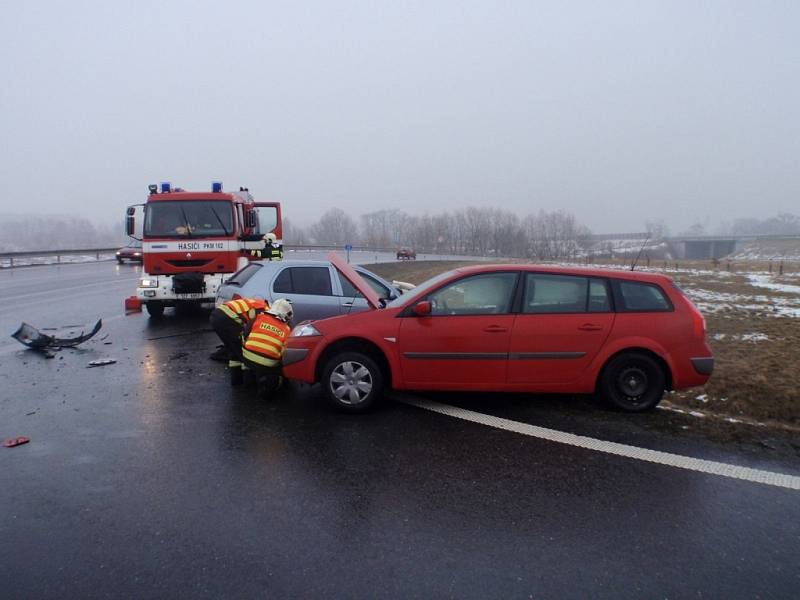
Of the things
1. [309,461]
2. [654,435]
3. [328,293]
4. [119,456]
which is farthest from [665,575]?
[328,293]

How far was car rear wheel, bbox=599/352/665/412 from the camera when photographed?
545 centimetres

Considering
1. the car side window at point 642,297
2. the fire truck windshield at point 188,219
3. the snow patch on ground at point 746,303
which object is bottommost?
the snow patch on ground at point 746,303

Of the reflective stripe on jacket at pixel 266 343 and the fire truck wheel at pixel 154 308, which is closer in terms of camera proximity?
the reflective stripe on jacket at pixel 266 343

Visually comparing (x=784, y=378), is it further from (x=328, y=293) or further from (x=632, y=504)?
(x=328, y=293)

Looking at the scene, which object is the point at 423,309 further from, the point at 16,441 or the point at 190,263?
the point at 190,263

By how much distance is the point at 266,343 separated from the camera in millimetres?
5922

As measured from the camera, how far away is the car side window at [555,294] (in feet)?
18.1

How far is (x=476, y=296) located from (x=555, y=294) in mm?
825

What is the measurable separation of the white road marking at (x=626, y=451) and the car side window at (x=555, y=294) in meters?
1.18

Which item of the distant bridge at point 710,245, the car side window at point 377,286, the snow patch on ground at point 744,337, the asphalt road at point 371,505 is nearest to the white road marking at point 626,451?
the asphalt road at point 371,505

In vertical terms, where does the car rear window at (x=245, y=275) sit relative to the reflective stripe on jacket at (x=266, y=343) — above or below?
above

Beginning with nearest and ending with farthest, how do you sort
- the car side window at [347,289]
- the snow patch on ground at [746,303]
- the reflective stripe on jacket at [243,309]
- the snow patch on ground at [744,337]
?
the reflective stripe on jacket at [243,309], the car side window at [347,289], the snow patch on ground at [744,337], the snow patch on ground at [746,303]

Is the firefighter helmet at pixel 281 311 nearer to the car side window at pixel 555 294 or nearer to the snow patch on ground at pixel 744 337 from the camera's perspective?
the car side window at pixel 555 294

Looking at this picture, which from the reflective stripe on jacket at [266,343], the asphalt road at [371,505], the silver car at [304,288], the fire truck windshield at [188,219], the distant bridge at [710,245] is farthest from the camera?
the distant bridge at [710,245]
